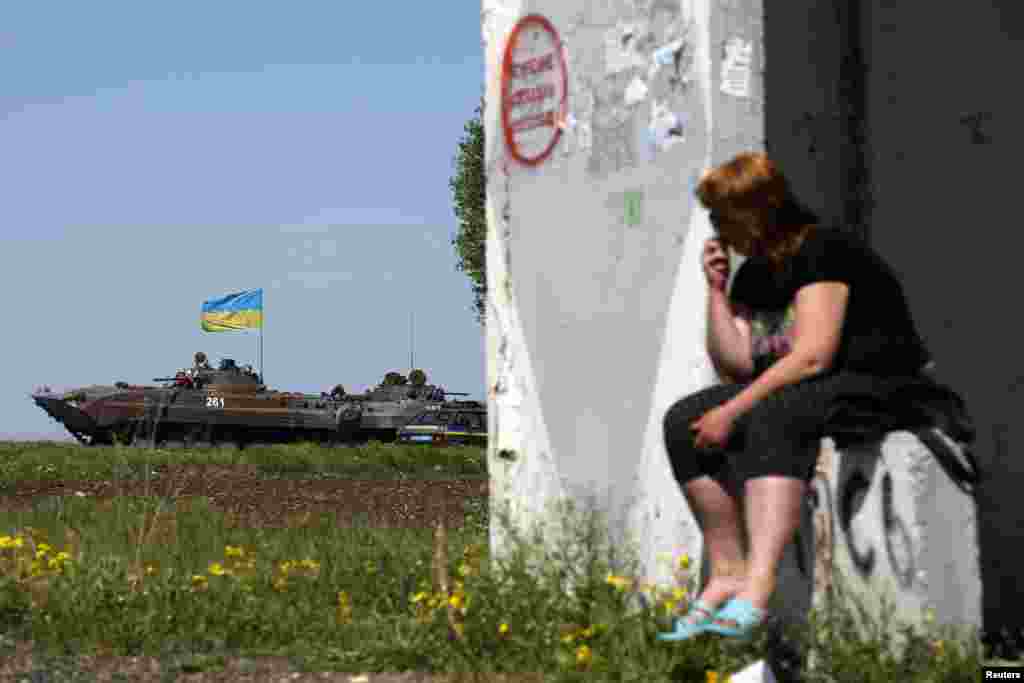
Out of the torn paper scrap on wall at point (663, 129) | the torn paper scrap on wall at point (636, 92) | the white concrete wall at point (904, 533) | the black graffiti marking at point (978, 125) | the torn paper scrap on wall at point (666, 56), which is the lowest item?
the white concrete wall at point (904, 533)

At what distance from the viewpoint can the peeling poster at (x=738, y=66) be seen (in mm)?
4562

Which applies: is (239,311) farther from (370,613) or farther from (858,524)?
(858,524)

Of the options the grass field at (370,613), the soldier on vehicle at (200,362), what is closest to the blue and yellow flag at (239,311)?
the soldier on vehicle at (200,362)

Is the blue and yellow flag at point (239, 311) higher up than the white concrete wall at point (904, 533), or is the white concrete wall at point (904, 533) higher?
the blue and yellow flag at point (239, 311)

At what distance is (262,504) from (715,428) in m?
8.92

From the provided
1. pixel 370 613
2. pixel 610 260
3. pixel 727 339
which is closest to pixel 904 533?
pixel 727 339

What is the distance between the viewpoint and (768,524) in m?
3.70

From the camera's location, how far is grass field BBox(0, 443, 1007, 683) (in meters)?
4.01

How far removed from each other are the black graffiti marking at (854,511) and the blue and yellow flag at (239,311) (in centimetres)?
3214

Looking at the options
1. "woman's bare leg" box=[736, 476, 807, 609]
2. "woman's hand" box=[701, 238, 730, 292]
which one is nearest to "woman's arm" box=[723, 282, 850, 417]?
"woman's bare leg" box=[736, 476, 807, 609]

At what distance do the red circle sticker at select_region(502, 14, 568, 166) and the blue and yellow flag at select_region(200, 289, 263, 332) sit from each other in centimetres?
3034

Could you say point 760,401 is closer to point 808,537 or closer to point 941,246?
point 808,537

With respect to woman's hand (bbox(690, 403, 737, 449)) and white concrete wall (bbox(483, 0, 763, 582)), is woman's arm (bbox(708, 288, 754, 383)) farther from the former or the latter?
white concrete wall (bbox(483, 0, 763, 582))

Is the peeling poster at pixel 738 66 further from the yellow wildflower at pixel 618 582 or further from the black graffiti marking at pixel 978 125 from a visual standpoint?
the yellow wildflower at pixel 618 582
